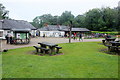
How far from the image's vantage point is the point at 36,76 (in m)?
4.84

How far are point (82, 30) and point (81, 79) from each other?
1579 inches

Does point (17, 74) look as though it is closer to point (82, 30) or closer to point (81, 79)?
point (81, 79)

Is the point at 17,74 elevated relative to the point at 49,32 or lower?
lower

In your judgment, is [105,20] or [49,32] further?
[105,20]

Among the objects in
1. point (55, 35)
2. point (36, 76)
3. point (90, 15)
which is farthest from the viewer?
point (90, 15)

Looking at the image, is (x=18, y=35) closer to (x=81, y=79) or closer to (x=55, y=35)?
(x=81, y=79)

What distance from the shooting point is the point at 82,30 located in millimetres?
43750

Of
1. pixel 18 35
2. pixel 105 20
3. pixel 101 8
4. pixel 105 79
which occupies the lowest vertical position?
pixel 105 79

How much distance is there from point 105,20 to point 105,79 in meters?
50.4

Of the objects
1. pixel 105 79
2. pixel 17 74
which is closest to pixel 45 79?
pixel 17 74

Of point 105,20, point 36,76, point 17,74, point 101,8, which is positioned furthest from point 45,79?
point 101,8

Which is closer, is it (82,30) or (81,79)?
(81,79)

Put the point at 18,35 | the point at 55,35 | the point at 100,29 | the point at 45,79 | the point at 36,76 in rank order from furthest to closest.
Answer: the point at 100,29 < the point at 55,35 < the point at 18,35 < the point at 36,76 < the point at 45,79

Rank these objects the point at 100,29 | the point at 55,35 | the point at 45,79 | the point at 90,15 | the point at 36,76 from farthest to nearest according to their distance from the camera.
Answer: the point at 90,15, the point at 100,29, the point at 55,35, the point at 36,76, the point at 45,79
